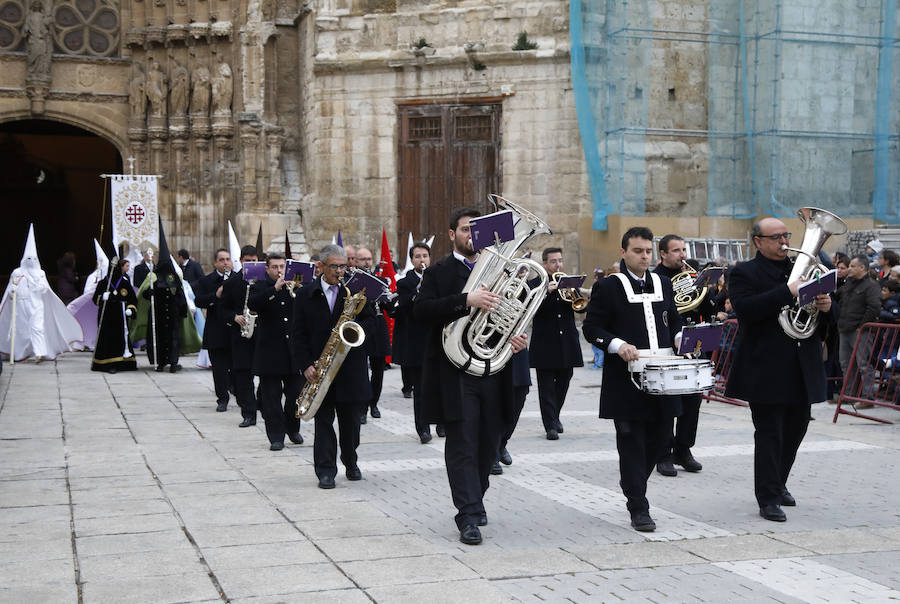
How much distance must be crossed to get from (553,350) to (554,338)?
4.5 inches

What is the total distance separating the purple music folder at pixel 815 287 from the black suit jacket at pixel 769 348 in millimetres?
135

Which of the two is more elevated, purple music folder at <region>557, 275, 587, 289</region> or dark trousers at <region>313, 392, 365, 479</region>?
purple music folder at <region>557, 275, 587, 289</region>

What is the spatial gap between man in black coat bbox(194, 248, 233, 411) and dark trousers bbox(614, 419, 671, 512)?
6288 millimetres

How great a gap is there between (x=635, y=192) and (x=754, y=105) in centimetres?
256

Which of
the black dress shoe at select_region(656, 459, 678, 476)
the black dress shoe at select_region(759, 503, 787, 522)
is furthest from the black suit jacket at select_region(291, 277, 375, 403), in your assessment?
the black dress shoe at select_region(759, 503, 787, 522)

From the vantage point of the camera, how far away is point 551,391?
1014cm

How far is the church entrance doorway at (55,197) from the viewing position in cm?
3067

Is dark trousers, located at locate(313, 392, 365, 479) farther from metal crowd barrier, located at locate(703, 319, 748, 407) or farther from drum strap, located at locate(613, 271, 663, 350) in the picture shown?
metal crowd barrier, located at locate(703, 319, 748, 407)

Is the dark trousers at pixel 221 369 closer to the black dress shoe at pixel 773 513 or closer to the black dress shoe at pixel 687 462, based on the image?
the black dress shoe at pixel 687 462

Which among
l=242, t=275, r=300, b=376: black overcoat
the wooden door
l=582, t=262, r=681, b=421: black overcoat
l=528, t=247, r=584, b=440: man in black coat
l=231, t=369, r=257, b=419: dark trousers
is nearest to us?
l=582, t=262, r=681, b=421: black overcoat

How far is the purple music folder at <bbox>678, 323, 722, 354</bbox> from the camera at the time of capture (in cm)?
652

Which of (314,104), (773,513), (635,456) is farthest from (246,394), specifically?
(314,104)

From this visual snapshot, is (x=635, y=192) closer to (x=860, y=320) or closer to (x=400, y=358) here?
(x=860, y=320)

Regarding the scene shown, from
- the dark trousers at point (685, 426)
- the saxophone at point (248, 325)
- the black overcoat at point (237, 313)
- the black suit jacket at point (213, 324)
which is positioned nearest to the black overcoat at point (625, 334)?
the dark trousers at point (685, 426)
